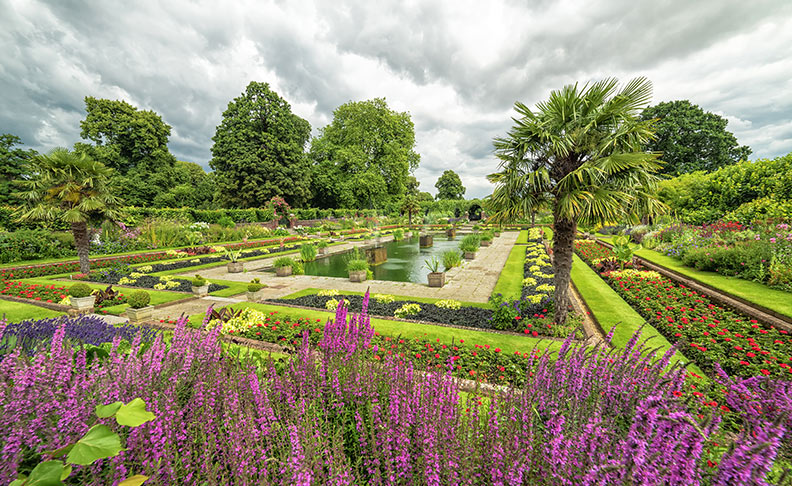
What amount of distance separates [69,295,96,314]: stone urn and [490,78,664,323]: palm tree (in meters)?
10.6

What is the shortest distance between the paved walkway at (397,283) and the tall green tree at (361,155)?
2754 cm

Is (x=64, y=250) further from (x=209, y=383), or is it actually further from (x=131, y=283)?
(x=209, y=383)

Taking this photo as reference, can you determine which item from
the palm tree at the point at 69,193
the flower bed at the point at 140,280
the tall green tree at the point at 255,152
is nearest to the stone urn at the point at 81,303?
the flower bed at the point at 140,280

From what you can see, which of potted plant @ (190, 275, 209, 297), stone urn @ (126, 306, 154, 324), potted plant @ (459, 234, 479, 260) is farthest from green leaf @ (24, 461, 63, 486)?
potted plant @ (459, 234, 479, 260)

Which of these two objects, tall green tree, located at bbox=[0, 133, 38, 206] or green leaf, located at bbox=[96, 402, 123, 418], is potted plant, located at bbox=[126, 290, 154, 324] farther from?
tall green tree, located at bbox=[0, 133, 38, 206]

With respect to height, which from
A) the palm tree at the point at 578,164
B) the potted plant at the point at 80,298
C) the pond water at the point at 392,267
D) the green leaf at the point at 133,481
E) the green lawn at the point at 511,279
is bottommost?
the pond water at the point at 392,267

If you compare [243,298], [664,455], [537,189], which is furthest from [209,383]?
[243,298]

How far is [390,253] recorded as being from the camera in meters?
19.9

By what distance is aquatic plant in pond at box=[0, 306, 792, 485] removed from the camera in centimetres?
132

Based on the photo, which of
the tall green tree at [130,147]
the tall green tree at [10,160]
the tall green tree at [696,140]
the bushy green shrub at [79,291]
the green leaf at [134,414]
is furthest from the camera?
the tall green tree at [696,140]

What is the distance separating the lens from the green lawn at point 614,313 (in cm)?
553

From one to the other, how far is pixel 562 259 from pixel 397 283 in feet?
21.2

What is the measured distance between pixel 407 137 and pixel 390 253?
3069 cm

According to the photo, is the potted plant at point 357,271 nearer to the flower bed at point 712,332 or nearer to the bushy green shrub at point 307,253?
the bushy green shrub at point 307,253
